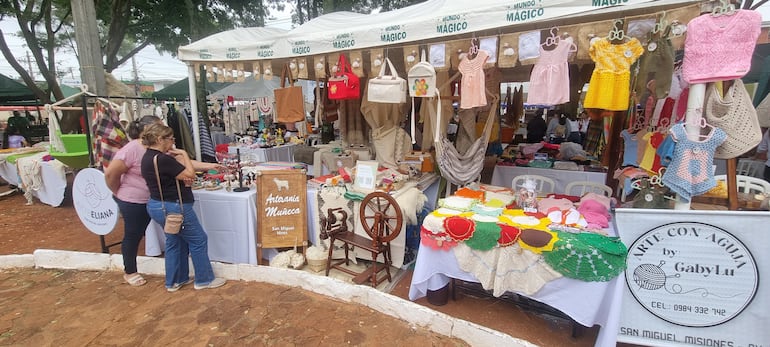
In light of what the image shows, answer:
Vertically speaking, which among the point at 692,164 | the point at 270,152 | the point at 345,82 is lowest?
the point at 270,152

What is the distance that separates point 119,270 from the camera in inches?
148

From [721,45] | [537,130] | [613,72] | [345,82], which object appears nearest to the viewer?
[721,45]

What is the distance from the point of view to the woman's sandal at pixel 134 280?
3.43 meters

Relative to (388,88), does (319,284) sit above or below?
below

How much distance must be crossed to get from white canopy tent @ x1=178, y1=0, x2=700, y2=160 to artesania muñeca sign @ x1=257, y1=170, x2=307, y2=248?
1.56m

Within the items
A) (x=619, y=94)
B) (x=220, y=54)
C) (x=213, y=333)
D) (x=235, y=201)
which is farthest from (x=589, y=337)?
(x=220, y=54)

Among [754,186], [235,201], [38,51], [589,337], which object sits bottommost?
[589,337]

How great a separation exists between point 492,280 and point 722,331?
142 cm

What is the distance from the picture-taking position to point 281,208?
12.5 feet

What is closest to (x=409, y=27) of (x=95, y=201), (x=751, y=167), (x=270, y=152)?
(x=95, y=201)

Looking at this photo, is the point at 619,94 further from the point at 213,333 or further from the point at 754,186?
the point at 213,333

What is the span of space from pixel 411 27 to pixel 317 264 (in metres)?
2.66

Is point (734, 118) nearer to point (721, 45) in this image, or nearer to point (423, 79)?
point (721, 45)

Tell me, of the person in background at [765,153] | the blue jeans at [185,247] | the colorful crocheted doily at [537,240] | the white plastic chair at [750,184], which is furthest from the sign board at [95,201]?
the person in background at [765,153]
